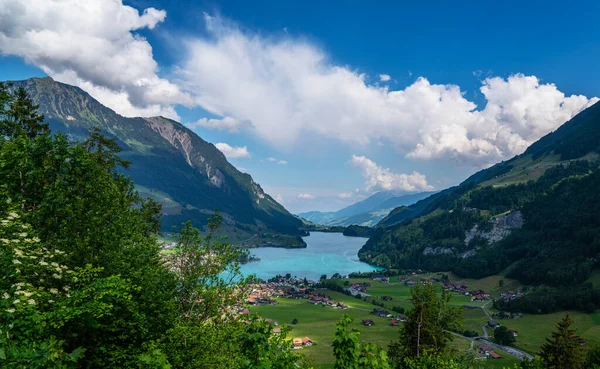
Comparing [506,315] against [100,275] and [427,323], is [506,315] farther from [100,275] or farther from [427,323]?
[100,275]

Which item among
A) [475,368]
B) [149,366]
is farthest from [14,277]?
[475,368]

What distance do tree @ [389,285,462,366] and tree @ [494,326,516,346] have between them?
104576 millimetres

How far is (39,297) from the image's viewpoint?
1334cm

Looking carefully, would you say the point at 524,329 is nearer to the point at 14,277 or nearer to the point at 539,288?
the point at 539,288

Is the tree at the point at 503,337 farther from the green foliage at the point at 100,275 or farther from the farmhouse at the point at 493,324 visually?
the green foliage at the point at 100,275

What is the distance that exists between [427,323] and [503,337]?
4340 inches

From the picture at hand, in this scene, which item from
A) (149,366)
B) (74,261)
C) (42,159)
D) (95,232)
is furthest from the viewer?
(42,159)

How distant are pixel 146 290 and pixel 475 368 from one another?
50.3 meters

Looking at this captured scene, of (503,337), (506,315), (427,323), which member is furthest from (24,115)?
(506,315)

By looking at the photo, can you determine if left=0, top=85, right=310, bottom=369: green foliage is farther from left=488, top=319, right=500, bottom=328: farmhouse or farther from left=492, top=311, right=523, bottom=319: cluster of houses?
left=492, top=311, right=523, bottom=319: cluster of houses

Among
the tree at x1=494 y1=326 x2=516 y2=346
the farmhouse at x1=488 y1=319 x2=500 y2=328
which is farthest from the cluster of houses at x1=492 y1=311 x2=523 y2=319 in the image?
the tree at x1=494 y1=326 x2=516 y2=346

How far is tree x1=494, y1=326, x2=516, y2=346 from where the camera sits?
12125 centimetres

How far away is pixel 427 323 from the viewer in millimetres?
41500

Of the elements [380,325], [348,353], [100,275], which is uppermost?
[100,275]
